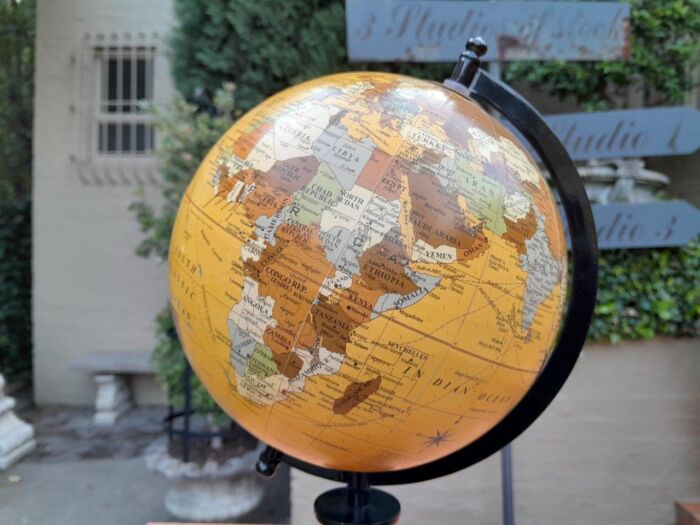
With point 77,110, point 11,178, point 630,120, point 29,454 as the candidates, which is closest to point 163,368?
point 29,454

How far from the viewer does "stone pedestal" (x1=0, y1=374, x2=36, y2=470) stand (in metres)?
4.07

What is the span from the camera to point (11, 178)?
249 inches

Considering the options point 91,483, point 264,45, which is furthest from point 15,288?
point 264,45

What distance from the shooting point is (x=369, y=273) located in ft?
3.18

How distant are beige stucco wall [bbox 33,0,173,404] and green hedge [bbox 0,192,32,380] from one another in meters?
0.60

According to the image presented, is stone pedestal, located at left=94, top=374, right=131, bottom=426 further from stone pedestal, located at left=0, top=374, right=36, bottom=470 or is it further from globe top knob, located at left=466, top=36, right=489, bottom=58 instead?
globe top knob, located at left=466, top=36, right=489, bottom=58

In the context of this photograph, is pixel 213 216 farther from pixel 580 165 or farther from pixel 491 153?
pixel 580 165

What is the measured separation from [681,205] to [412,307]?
2.48 meters

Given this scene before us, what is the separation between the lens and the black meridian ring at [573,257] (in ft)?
4.44

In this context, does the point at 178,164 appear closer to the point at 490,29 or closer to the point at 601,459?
the point at 490,29

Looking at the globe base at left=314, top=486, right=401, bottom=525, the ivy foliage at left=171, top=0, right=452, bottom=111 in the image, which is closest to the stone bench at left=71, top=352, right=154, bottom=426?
the ivy foliage at left=171, top=0, right=452, bottom=111

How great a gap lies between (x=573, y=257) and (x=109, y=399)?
4.81m

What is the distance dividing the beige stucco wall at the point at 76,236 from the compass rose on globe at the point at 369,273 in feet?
14.9

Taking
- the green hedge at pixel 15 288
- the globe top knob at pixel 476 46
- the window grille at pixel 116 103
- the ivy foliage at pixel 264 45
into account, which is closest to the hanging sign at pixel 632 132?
the ivy foliage at pixel 264 45
